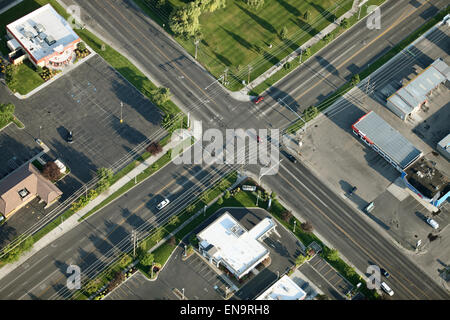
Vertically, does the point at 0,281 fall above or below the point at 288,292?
above
